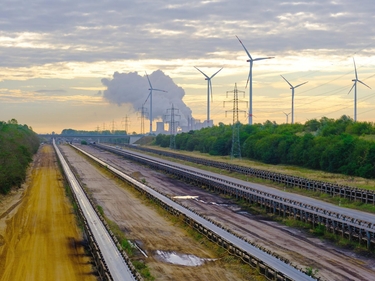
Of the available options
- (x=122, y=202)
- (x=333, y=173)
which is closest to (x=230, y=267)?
(x=122, y=202)

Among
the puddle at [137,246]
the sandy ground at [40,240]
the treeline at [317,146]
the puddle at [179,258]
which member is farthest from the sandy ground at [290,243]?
the treeline at [317,146]

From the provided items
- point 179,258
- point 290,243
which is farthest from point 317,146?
point 179,258

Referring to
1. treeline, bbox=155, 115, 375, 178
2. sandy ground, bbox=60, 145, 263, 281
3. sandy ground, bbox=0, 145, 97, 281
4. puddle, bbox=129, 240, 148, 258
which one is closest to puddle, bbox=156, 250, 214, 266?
sandy ground, bbox=60, 145, 263, 281

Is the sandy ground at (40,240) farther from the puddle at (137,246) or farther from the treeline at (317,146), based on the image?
the treeline at (317,146)

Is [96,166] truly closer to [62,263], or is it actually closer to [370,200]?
[370,200]

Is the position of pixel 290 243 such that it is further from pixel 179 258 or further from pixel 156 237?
pixel 156 237

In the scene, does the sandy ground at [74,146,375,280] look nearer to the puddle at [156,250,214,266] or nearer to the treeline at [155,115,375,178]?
the puddle at [156,250,214,266]
